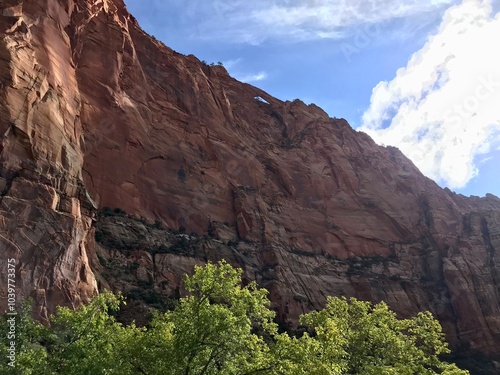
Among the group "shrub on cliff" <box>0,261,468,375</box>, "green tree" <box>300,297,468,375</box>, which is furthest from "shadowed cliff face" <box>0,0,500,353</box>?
"green tree" <box>300,297,468,375</box>

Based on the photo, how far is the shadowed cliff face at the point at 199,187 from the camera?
3362cm

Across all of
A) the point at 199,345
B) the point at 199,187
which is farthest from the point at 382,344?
the point at 199,187

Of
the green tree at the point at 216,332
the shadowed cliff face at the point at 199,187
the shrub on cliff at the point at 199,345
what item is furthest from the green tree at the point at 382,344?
the shadowed cliff face at the point at 199,187

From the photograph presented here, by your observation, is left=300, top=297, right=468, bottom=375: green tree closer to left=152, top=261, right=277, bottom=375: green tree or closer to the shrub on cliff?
the shrub on cliff

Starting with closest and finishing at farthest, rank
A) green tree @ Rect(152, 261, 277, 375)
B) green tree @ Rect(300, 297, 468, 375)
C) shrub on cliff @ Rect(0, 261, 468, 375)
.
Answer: shrub on cliff @ Rect(0, 261, 468, 375)
green tree @ Rect(152, 261, 277, 375)
green tree @ Rect(300, 297, 468, 375)

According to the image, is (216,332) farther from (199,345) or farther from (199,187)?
(199,187)

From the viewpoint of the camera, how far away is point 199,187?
59.7 meters

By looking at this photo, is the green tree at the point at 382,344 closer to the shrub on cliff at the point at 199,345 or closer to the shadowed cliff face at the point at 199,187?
the shrub on cliff at the point at 199,345

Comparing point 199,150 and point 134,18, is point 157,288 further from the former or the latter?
point 134,18

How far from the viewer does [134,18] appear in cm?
7169

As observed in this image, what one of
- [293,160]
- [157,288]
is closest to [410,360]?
[157,288]

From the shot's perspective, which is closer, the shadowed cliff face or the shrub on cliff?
the shrub on cliff

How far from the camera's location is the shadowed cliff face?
3362 cm

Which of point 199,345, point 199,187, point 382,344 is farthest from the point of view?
point 199,187
